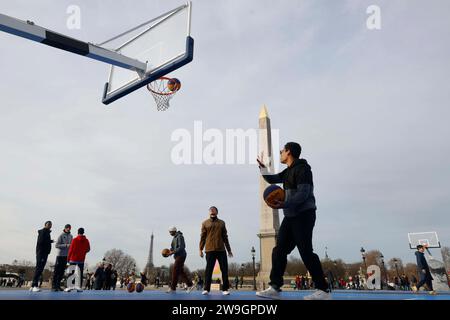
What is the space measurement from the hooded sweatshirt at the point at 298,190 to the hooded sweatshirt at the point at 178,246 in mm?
4750

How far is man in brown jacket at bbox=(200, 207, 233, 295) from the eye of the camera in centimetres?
657

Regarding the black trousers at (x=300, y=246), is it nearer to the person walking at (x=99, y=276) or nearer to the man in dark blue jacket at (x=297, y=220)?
the man in dark blue jacket at (x=297, y=220)

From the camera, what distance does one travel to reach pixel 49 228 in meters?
8.70

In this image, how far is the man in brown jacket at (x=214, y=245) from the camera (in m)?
6.57

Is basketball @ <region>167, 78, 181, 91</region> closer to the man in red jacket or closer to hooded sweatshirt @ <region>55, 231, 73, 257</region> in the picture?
the man in red jacket

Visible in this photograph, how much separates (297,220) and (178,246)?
499 cm

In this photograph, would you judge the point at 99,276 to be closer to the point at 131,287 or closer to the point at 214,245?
the point at 131,287

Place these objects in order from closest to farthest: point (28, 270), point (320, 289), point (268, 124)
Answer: point (320, 289) < point (268, 124) < point (28, 270)

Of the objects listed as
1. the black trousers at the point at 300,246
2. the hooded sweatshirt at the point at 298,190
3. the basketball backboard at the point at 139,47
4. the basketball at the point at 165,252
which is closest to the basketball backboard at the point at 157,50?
the basketball backboard at the point at 139,47

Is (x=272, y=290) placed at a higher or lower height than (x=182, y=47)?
lower
